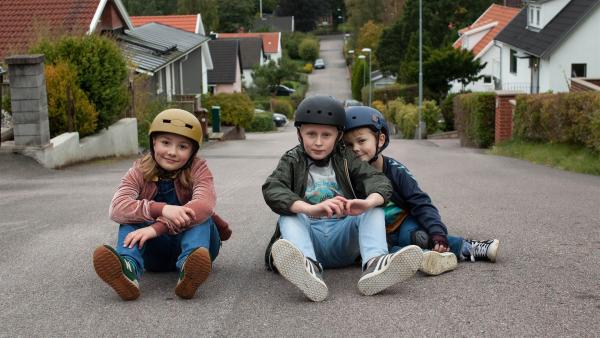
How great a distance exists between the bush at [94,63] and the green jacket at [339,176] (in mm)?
13132

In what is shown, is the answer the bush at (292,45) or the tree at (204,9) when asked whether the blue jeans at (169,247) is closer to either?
the tree at (204,9)

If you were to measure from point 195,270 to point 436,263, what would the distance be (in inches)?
60.1

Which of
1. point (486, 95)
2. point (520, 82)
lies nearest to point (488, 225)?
point (486, 95)

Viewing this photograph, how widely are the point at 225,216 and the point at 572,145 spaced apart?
33.3ft

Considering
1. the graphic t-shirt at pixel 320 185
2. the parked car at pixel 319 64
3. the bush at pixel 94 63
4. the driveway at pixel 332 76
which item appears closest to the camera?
the graphic t-shirt at pixel 320 185

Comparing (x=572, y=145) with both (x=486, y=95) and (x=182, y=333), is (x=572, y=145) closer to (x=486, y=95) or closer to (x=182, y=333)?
(x=486, y=95)

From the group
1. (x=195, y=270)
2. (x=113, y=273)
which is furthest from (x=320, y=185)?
(x=113, y=273)

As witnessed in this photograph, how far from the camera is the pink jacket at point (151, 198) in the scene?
5.69 m

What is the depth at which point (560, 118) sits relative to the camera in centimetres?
1783

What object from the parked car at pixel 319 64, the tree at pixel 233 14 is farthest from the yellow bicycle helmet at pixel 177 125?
the tree at pixel 233 14

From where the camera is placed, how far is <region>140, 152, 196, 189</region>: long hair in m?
5.92

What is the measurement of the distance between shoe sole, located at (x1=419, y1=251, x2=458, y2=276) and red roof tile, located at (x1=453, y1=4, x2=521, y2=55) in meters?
58.5

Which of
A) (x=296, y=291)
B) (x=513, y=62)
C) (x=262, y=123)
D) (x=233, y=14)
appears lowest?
(x=262, y=123)

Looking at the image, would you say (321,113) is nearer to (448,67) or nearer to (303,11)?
(448,67)
